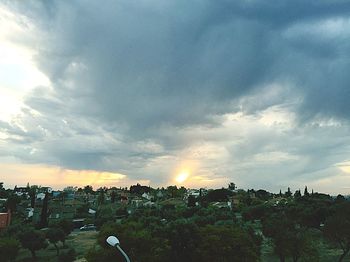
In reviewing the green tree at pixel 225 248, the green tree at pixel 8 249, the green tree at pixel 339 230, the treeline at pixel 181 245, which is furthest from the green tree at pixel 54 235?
the green tree at pixel 339 230

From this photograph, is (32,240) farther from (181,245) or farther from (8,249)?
(181,245)

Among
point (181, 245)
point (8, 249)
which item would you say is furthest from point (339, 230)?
point (8, 249)

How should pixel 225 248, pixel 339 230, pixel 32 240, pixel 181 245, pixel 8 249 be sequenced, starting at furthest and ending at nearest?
pixel 32 240 → pixel 8 249 → pixel 339 230 → pixel 181 245 → pixel 225 248

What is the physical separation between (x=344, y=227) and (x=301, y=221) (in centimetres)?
3168

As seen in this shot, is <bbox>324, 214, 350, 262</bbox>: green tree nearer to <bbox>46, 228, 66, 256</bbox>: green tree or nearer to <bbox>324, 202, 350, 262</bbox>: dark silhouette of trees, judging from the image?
<bbox>324, 202, 350, 262</bbox>: dark silhouette of trees

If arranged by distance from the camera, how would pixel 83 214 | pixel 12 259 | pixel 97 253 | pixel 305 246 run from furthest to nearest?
pixel 83 214
pixel 12 259
pixel 305 246
pixel 97 253

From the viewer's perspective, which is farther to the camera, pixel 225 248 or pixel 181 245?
pixel 181 245

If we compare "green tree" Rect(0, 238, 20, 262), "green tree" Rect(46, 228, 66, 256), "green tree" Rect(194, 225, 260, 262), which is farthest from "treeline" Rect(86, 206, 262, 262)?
"green tree" Rect(46, 228, 66, 256)

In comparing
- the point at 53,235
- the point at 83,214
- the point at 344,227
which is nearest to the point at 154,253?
the point at 344,227

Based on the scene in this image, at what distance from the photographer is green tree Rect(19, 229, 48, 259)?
76.5 meters

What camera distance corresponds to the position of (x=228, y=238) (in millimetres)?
52219

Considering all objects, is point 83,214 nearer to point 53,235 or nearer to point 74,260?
point 53,235

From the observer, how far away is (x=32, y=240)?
252 ft

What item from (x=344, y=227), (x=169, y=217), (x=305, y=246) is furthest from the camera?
(x=169, y=217)
